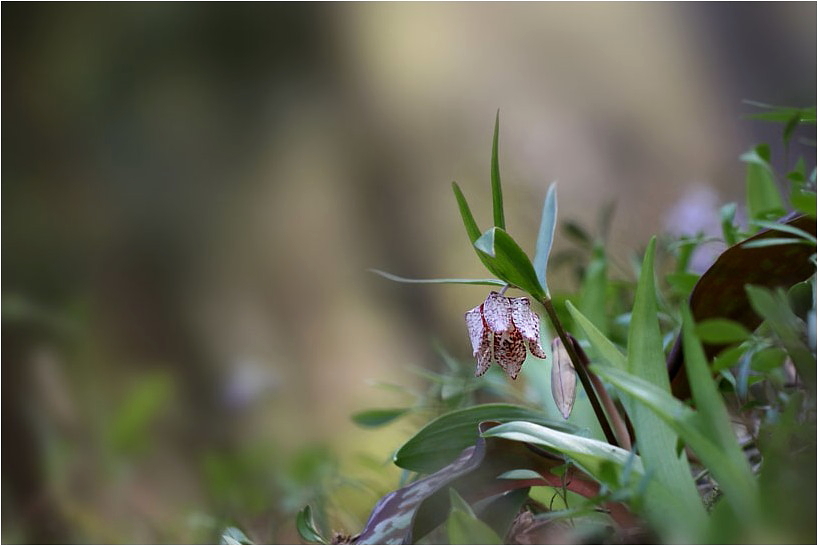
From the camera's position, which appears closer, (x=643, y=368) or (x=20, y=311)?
(x=643, y=368)

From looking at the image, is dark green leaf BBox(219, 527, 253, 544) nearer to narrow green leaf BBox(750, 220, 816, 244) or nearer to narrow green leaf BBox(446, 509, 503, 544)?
narrow green leaf BBox(446, 509, 503, 544)

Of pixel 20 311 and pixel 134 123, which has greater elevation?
pixel 134 123

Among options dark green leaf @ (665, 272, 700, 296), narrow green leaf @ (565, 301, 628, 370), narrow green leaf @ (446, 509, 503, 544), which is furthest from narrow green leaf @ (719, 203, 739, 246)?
narrow green leaf @ (446, 509, 503, 544)

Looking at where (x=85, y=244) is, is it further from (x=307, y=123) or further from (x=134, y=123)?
(x=307, y=123)

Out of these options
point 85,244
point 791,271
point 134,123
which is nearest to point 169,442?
point 85,244

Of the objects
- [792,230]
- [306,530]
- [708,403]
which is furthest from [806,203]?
[306,530]

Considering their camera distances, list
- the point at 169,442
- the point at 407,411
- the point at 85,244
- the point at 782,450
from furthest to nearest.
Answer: the point at 85,244, the point at 169,442, the point at 407,411, the point at 782,450

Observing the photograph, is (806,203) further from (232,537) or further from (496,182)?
(232,537)
